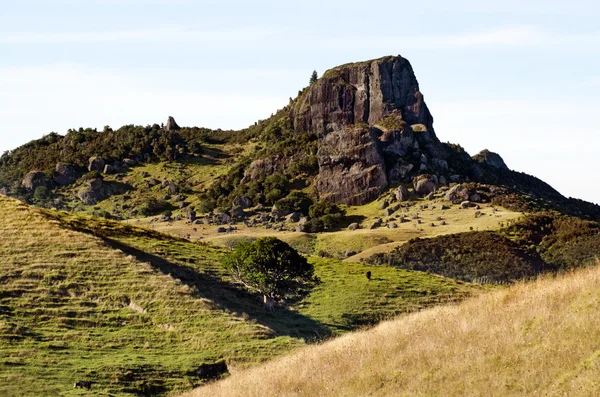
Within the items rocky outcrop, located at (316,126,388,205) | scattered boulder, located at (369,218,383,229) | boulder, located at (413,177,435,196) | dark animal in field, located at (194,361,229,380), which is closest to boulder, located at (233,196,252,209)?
rocky outcrop, located at (316,126,388,205)

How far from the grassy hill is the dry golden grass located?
1252cm

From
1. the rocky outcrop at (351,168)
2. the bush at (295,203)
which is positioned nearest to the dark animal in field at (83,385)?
the bush at (295,203)

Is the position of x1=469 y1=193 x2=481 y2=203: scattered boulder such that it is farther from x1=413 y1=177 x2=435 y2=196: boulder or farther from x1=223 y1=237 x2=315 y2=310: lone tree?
x1=223 y1=237 x2=315 y2=310: lone tree

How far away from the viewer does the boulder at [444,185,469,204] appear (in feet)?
545

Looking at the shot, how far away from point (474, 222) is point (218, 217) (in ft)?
197

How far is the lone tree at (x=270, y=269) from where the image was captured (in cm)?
6669

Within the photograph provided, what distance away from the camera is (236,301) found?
210 feet

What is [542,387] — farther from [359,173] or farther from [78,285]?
[359,173]

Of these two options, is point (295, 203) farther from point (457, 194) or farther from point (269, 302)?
point (269, 302)

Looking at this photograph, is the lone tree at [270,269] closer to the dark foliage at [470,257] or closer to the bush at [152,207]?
the dark foliage at [470,257]

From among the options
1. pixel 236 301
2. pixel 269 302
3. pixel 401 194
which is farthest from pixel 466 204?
pixel 236 301

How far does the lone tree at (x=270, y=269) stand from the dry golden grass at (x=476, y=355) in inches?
1545


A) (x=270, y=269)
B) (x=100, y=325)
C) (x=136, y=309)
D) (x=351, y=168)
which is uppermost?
(x=351, y=168)

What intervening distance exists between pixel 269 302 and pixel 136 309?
53.3ft
